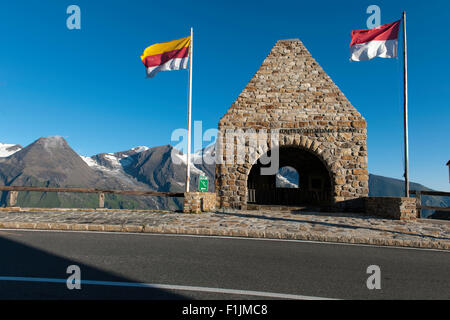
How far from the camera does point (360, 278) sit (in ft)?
Result: 13.3

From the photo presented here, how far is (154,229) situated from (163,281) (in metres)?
4.13

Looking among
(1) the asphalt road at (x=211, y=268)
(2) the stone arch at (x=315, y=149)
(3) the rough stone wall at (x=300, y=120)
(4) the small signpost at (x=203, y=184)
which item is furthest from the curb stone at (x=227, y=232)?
(2) the stone arch at (x=315, y=149)

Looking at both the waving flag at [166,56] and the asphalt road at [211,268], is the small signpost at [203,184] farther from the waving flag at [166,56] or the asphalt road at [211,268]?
the asphalt road at [211,268]

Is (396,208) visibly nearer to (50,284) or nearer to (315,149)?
(315,149)

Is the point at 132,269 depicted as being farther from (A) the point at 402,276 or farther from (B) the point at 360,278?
(A) the point at 402,276

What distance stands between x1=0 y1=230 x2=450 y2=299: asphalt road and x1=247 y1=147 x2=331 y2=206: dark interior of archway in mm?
11965

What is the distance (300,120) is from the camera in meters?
13.7

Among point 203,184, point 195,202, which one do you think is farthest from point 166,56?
point 195,202

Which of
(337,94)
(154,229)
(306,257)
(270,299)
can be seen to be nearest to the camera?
(270,299)

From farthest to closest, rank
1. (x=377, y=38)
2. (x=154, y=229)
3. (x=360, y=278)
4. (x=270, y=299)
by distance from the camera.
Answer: (x=377, y=38) < (x=154, y=229) < (x=360, y=278) < (x=270, y=299)

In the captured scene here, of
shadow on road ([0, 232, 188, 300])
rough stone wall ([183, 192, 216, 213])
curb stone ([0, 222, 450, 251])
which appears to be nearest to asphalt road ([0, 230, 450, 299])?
shadow on road ([0, 232, 188, 300])

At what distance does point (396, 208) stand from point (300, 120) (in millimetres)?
5805

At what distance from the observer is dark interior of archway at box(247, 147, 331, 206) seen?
60.5 ft
